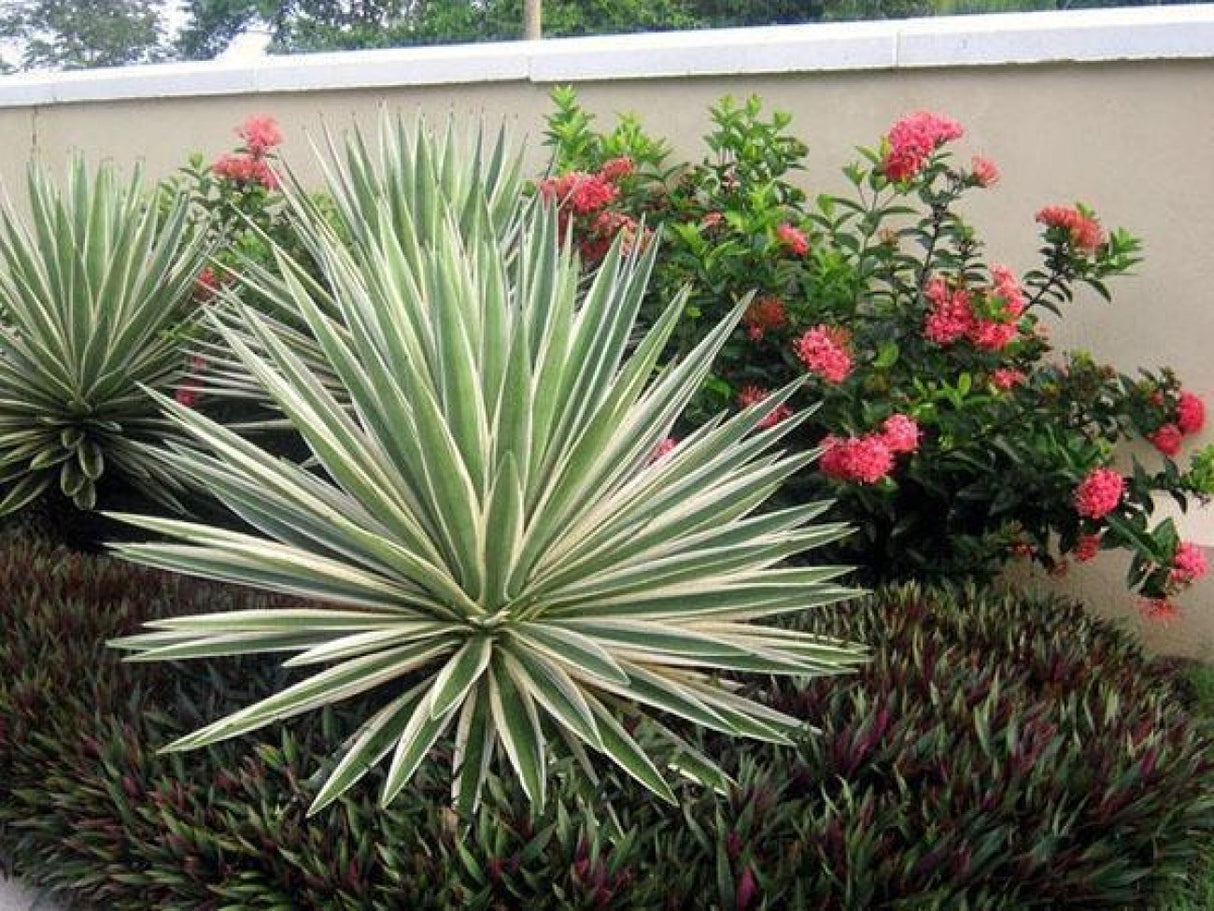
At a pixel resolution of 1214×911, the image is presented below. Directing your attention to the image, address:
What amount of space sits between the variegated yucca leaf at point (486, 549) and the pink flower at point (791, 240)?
1.37m

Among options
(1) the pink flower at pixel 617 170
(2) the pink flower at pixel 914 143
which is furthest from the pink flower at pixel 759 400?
(1) the pink flower at pixel 617 170

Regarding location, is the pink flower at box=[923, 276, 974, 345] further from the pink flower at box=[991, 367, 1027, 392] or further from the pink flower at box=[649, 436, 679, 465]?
the pink flower at box=[649, 436, 679, 465]

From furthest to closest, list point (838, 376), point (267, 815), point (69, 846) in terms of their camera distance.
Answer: point (838, 376), point (69, 846), point (267, 815)

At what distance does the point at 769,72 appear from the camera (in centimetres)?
568

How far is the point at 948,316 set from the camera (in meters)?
4.55

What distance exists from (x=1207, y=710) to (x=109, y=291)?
13.0 feet

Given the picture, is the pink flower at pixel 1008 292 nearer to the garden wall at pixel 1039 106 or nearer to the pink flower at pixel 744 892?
the garden wall at pixel 1039 106

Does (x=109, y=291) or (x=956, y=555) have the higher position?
(x=109, y=291)

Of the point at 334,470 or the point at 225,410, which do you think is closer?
the point at 334,470

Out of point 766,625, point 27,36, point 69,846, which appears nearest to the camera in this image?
point 69,846

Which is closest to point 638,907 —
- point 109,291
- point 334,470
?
point 334,470

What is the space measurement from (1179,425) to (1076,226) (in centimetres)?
75

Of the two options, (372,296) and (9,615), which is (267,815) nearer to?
(372,296)

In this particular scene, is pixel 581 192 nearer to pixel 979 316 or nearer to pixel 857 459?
pixel 979 316
